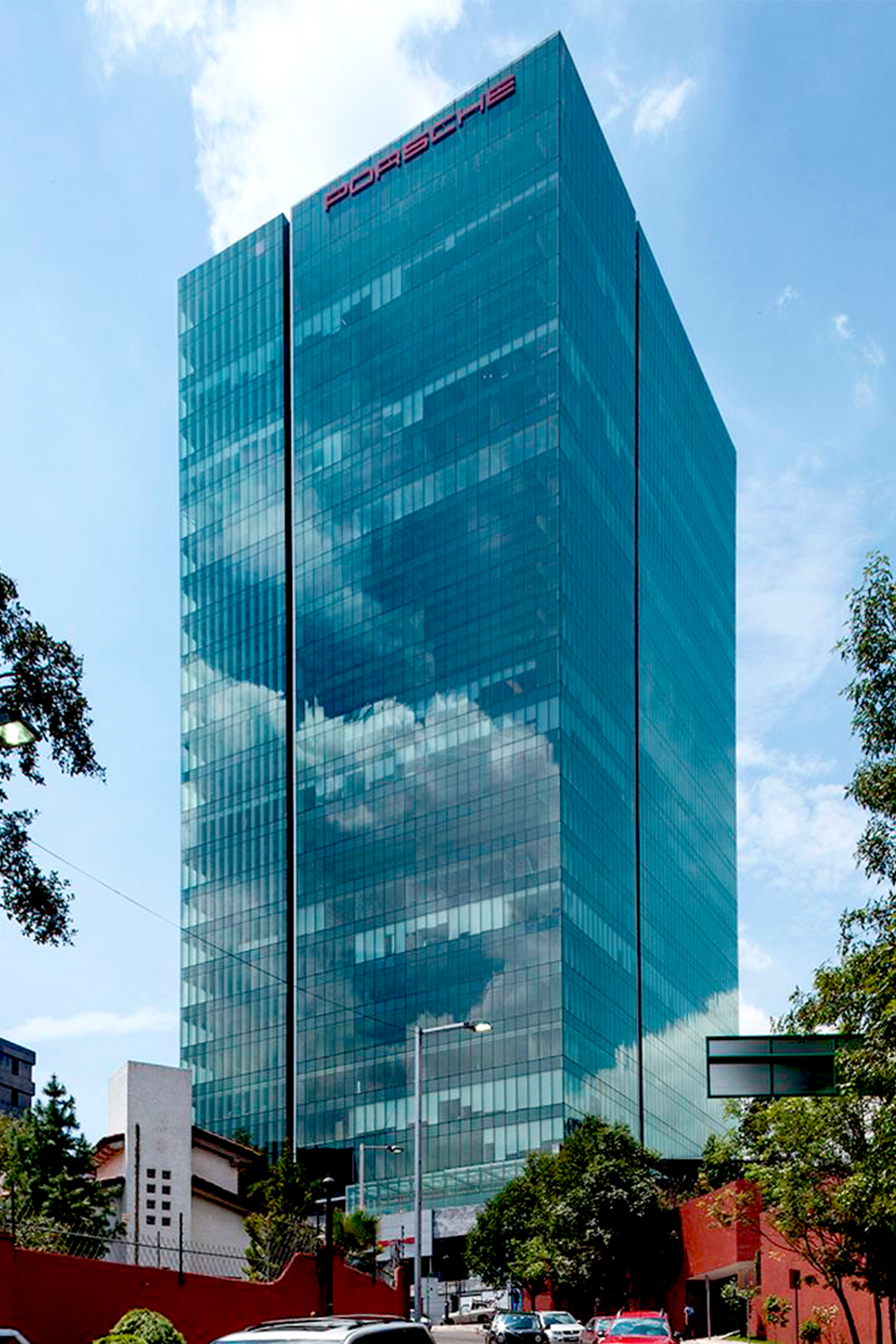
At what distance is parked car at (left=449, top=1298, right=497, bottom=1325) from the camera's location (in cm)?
10456

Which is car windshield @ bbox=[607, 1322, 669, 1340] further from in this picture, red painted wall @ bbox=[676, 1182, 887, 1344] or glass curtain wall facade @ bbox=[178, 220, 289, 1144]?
glass curtain wall facade @ bbox=[178, 220, 289, 1144]

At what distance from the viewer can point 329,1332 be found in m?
16.9

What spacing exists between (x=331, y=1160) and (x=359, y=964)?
17402mm

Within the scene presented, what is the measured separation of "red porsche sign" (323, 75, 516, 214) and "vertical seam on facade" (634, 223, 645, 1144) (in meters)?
24.2

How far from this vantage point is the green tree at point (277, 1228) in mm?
46438

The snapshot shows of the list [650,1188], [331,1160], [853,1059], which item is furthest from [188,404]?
[853,1059]

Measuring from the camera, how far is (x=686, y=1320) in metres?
78.7

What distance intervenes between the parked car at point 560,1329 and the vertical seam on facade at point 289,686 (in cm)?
9507

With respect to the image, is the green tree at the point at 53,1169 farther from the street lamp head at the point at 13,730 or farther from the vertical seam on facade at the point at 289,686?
the vertical seam on facade at the point at 289,686

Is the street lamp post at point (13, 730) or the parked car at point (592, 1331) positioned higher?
the street lamp post at point (13, 730)

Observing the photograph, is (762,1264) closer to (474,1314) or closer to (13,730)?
(474,1314)

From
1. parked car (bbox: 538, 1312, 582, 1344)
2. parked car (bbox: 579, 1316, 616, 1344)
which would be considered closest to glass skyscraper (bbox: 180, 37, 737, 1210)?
parked car (bbox: 538, 1312, 582, 1344)

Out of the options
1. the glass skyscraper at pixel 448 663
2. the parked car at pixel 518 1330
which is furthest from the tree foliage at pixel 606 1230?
the glass skyscraper at pixel 448 663

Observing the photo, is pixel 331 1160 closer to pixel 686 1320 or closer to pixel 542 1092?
pixel 542 1092
